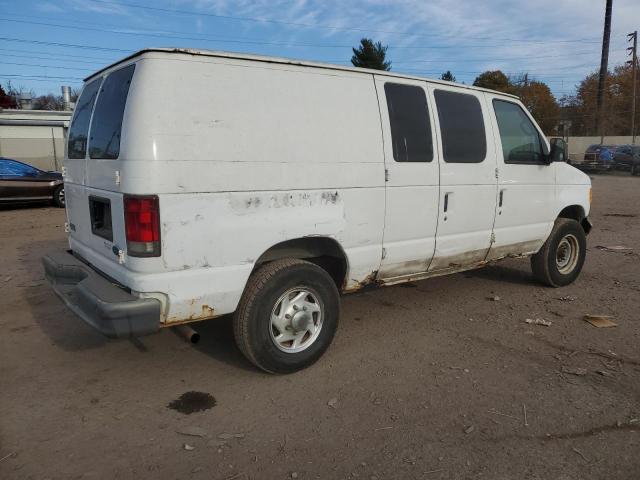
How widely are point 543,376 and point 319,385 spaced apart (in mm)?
1698

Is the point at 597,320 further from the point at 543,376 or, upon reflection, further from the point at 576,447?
the point at 576,447

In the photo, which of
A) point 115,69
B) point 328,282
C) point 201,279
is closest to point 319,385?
point 328,282

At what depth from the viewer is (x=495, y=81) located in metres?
60.8

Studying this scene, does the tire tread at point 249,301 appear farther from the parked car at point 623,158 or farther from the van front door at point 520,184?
the parked car at point 623,158

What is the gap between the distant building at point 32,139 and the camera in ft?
80.1

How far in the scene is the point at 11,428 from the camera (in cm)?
317

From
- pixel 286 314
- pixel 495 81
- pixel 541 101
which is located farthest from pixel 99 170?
pixel 541 101

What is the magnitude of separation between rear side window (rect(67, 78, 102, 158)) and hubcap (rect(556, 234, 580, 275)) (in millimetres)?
5351

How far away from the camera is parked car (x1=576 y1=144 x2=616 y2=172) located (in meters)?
32.5

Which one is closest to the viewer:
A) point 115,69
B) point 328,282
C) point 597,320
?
point 115,69

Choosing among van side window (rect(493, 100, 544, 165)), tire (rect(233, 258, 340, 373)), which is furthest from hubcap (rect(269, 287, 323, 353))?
van side window (rect(493, 100, 544, 165))

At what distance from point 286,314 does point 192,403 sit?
2.95ft

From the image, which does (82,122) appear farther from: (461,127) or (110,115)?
(461,127)

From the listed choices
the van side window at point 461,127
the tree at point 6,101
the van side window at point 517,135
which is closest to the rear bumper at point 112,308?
the van side window at point 461,127
